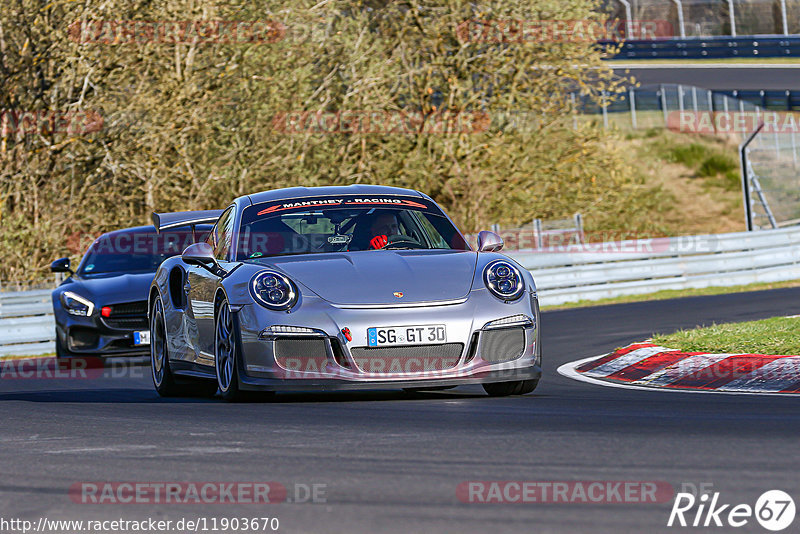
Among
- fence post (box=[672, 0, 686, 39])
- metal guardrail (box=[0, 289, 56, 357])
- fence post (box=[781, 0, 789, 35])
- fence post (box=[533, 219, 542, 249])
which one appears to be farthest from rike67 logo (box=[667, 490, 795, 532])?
fence post (box=[672, 0, 686, 39])

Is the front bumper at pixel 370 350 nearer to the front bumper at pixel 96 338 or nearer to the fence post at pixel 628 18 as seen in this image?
the front bumper at pixel 96 338

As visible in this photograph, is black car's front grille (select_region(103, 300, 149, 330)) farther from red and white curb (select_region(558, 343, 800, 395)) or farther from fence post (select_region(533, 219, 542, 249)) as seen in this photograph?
fence post (select_region(533, 219, 542, 249))

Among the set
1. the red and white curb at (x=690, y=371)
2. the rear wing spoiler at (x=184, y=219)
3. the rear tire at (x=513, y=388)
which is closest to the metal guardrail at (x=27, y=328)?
the rear wing spoiler at (x=184, y=219)

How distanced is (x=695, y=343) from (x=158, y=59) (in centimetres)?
1550

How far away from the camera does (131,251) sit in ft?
51.0

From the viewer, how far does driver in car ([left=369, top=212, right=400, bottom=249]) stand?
30.5ft

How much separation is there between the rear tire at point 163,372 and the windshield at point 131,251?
431cm

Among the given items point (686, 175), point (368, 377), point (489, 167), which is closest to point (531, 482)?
point (368, 377)

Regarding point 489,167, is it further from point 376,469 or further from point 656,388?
point 376,469

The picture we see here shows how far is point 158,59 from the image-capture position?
24.4 metres

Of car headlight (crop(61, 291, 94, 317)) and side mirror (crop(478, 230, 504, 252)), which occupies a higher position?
side mirror (crop(478, 230, 504, 252))

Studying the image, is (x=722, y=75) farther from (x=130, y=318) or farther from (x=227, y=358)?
(x=227, y=358)

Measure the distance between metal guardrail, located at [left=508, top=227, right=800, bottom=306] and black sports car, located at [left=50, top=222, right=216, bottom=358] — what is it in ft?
24.0

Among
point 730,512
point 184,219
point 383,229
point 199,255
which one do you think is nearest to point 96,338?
point 184,219
